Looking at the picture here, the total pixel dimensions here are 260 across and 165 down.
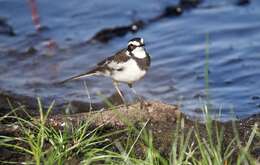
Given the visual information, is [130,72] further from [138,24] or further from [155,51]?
[138,24]

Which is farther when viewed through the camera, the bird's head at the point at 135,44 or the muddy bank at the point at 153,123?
the bird's head at the point at 135,44

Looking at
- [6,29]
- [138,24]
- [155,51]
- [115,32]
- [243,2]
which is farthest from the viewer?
[6,29]

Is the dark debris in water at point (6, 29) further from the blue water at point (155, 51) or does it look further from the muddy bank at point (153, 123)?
the muddy bank at point (153, 123)

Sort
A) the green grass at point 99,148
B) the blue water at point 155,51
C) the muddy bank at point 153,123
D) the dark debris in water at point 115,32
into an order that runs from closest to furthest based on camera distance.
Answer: the green grass at point 99,148, the muddy bank at point 153,123, the blue water at point 155,51, the dark debris in water at point 115,32

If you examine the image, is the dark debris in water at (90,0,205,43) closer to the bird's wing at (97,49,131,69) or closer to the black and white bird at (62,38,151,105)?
the bird's wing at (97,49,131,69)

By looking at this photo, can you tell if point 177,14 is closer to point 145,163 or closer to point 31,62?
point 31,62

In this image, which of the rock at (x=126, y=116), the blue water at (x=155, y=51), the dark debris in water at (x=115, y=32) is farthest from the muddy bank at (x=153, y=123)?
the dark debris in water at (x=115, y=32)

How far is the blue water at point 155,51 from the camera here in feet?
33.2

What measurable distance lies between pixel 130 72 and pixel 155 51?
3.78 meters

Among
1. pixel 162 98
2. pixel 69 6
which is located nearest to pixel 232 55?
pixel 162 98

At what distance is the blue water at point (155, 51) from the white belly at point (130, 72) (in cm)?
107

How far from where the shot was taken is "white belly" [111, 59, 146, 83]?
816 cm

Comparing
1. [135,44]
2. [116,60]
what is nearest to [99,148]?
[135,44]

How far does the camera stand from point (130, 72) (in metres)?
8.21
